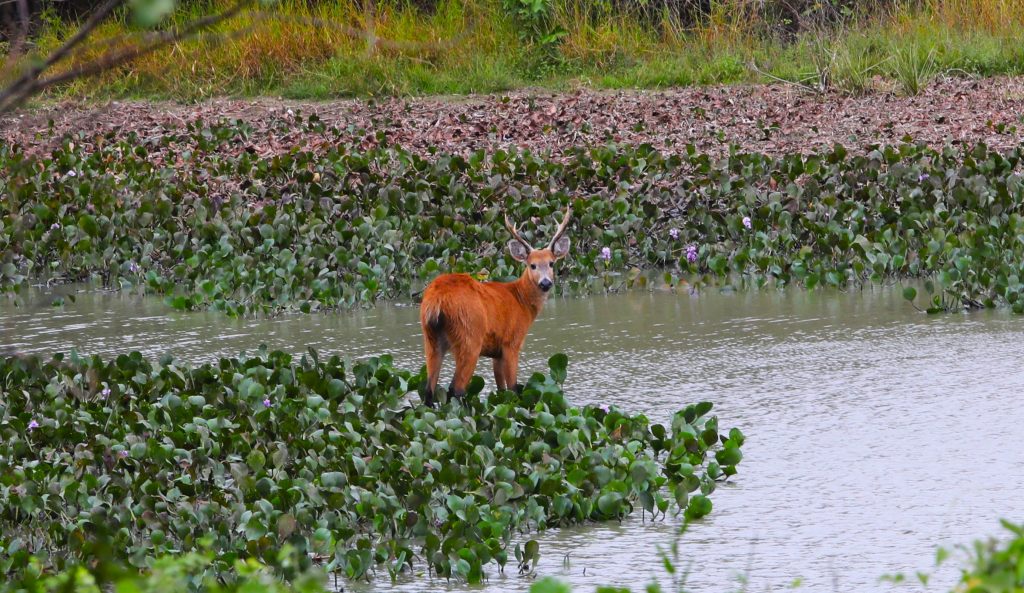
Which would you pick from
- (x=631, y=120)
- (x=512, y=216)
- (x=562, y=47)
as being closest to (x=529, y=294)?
(x=512, y=216)

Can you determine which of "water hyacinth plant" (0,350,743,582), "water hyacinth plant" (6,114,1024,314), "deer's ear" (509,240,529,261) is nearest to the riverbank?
"water hyacinth plant" (6,114,1024,314)

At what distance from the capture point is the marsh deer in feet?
21.5

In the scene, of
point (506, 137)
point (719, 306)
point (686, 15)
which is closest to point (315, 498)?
point (719, 306)

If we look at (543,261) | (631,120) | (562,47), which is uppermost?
(562,47)

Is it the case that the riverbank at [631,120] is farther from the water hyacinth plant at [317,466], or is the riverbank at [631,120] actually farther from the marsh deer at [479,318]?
the water hyacinth plant at [317,466]

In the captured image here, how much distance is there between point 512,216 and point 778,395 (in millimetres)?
4062

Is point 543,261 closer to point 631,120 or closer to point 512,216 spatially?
point 512,216

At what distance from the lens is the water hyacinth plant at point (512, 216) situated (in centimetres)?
990

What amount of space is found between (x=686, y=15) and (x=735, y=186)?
8.32 m

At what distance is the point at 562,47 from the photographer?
714 inches

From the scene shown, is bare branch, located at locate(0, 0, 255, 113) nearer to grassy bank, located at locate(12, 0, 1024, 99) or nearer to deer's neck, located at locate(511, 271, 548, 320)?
deer's neck, located at locate(511, 271, 548, 320)

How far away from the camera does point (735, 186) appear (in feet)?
36.9

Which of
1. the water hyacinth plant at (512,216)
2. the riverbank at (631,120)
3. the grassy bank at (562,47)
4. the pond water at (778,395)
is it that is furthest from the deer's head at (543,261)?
the grassy bank at (562,47)

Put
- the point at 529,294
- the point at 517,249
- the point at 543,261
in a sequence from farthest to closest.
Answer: the point at 517,249 < the point at 529,294 < the point at 543,261
